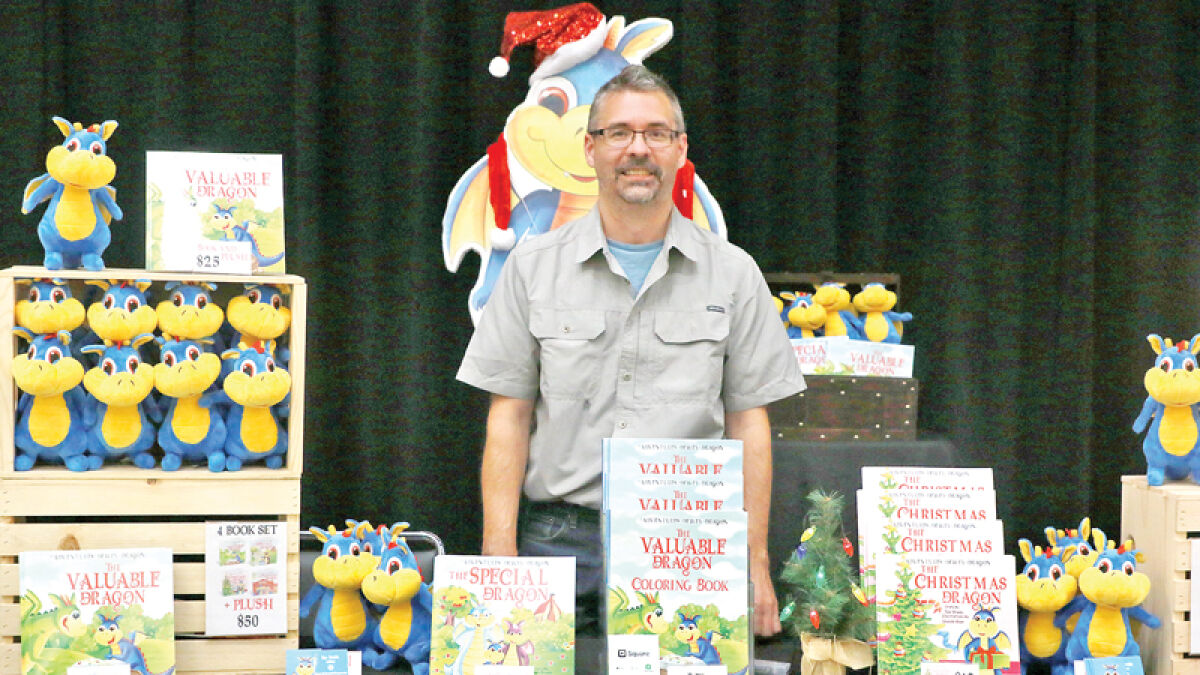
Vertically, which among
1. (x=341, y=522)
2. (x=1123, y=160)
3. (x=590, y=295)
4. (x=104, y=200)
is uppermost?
(x=1123, y=160)

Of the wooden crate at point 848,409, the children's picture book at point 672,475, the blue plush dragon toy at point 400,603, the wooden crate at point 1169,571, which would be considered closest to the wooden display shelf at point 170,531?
the blue plush dragon toy at point 400,603

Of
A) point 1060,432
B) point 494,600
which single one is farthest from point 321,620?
point 1060,432

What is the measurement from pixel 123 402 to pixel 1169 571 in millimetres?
2088

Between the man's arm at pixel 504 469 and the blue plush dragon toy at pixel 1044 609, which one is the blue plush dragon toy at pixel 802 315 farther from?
the man's arm at pixel 504 469

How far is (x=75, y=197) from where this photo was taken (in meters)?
2.42

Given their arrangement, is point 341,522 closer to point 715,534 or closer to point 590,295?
point 590,295

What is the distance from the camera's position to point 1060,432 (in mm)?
3756

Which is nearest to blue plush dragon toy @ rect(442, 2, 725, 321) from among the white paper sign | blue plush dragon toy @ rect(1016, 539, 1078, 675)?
blue plush dragon toy @ rect(1016, 539, 1078, 675)

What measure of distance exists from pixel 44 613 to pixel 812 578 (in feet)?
4.29

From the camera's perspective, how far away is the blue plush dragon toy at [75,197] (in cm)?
238

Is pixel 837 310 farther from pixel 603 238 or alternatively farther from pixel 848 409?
pixel 603 238

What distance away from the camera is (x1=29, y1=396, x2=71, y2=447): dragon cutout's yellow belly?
2316 millimetres

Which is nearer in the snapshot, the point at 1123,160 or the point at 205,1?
the point at 205,1

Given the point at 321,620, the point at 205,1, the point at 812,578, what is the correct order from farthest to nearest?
the point at 205,1 → the point at 321,620 → the point at 812,578
